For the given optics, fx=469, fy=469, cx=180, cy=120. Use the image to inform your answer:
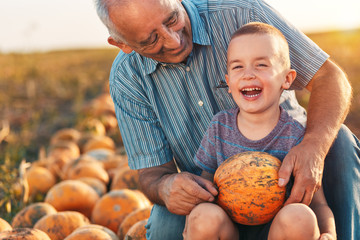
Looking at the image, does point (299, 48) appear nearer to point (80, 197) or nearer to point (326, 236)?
point (326, 236)

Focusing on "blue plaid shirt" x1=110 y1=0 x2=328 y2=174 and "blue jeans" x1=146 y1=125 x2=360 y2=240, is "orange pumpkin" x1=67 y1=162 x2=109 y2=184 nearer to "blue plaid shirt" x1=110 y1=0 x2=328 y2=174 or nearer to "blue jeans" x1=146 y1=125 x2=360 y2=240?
"blue plaid shirt" x1=110 y1=0 x2=328 y2=174

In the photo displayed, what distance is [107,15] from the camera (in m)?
3.06

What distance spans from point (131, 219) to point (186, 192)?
1.17 meters

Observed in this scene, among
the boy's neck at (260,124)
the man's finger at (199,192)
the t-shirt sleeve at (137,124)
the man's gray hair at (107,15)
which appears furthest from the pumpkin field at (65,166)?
the man's gray hair at (107,15)

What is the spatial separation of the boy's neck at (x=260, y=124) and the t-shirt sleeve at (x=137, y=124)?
2.68 ft

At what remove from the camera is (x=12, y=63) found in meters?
16.6

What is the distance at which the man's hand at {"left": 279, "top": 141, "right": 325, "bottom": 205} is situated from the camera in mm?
2494

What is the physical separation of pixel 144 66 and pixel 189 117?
50cm

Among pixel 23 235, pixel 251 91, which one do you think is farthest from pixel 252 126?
pixel 23 235

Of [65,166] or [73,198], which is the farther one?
[65,166]

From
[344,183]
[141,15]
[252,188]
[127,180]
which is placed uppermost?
[141,15]

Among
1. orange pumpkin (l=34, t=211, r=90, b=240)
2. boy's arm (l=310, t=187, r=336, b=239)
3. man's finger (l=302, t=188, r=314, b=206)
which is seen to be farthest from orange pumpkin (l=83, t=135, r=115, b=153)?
man's finger (l=302, t=188, r=314, b=206)

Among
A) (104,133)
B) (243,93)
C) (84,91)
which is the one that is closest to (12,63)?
(84,91)

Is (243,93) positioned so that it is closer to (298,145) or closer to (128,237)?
(298,145)
